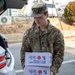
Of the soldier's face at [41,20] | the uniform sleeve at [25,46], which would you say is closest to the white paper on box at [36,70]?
the uniform sleeve at [25,46]

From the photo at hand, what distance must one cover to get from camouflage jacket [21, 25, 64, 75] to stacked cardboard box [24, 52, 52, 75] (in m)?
0.07

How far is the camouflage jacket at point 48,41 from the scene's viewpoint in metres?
3.47

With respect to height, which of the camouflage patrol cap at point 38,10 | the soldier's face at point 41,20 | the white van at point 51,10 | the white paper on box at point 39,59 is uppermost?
the camouflage patrol cap at point 38,10

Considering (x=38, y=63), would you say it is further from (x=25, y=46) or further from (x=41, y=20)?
(x=41, y=20)

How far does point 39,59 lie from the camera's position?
344cm

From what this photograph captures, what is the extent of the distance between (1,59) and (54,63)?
97cm

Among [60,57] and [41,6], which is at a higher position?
[41,6]

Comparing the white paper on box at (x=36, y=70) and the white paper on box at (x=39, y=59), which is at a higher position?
the white paper on box at (x=39, y=59)

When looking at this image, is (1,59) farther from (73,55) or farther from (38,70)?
(73,55)

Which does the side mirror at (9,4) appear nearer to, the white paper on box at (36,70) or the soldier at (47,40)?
the soldier at (47,40)

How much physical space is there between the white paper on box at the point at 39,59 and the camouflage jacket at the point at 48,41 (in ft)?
0.23

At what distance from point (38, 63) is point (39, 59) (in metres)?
0.05

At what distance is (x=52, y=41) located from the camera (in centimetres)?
347

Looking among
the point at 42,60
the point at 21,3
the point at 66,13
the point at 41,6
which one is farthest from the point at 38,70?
the point at 66,13
